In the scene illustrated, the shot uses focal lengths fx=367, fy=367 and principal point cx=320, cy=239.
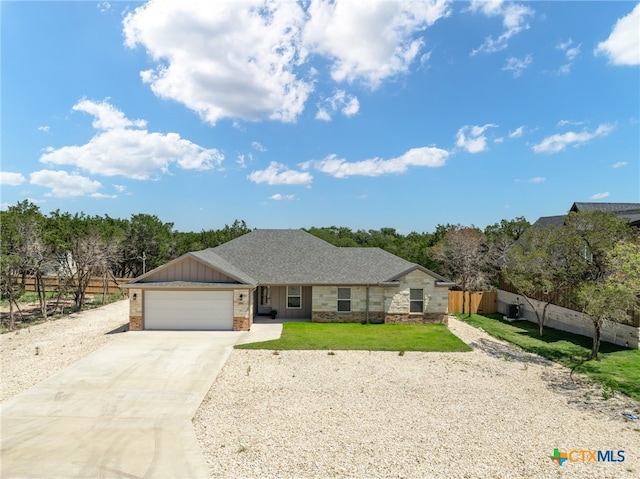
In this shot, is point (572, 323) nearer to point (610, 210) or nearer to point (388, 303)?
point (388, 303)

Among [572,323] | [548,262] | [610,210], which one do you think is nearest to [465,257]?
[610,210]

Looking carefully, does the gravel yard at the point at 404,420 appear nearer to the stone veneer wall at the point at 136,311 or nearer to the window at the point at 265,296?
the stone veneer wall at the point at 136,311

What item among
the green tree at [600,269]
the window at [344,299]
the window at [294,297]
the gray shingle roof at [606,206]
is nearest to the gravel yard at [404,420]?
the green tree at [600,269]

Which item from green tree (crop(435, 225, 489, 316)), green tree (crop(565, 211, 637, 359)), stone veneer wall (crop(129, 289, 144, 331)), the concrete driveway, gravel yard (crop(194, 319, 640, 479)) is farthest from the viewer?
green tree (crop(435, 225, 489, 316))

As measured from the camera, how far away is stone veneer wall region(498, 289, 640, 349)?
1617 cm

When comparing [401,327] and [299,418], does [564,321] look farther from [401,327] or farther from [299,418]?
[299,418]

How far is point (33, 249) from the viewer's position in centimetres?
2075

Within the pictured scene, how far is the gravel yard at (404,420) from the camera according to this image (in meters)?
7.39

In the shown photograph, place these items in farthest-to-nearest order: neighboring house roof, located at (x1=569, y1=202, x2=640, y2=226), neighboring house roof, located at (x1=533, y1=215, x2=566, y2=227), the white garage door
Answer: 1. neighboring house roof, located at (x1=533, y1=215, x2=566, y2=227)
2. neighboring house roof, located at (x1=569, y1=202, x2=640, y2=226)
3. the white garage door

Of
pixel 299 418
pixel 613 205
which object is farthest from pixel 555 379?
Answer: pixel 613 205

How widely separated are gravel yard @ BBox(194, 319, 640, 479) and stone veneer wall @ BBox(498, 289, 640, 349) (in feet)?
16.2

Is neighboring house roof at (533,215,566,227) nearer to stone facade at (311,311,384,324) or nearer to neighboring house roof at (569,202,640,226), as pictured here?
neighboring house roof at (569,202,640,226)

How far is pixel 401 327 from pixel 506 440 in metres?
11.8

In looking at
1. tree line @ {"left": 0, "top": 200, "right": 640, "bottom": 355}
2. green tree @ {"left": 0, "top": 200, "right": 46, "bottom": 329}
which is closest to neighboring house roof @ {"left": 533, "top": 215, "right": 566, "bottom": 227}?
tree line @ {"left": 0, "top": 200, "right": 640, "bottom": 355}
